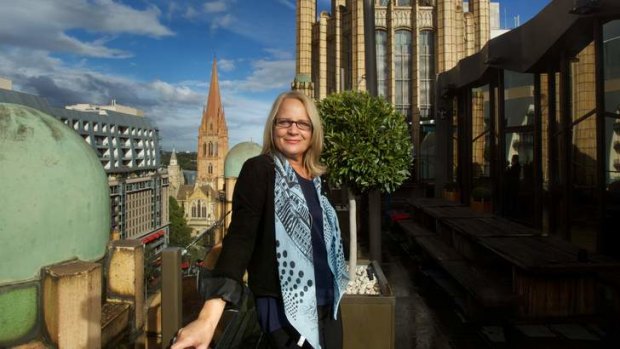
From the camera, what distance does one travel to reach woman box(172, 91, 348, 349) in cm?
155

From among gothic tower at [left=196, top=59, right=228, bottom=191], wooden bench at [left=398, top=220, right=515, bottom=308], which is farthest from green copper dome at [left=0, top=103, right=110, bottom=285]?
gothic tower at [left=196, top=59, right=228, bottom=191]

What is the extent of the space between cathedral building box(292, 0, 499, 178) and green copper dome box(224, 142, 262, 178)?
1930cm

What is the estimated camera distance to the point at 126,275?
3906 millimetres

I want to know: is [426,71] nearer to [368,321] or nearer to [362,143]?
[362,143]

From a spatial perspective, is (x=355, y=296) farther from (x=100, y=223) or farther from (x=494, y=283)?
(x=100, y=223)

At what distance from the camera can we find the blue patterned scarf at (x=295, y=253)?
167 cm

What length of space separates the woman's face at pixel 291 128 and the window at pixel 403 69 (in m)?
29.4

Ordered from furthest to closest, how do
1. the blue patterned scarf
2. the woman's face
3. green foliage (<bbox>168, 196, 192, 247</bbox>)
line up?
1. green foliage (<bbox>168, 196, 192, 247</bbox>)
2. the woman's face
3. the blue patterned scarf

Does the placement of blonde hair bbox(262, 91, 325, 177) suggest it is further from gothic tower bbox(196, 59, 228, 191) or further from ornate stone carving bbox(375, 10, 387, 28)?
gothic tower bbox(196, 59, 228, 191)

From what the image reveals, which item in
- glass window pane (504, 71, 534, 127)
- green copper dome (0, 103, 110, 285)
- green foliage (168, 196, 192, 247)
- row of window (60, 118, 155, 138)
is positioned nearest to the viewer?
green copper dome (0, 103, 110, 285)

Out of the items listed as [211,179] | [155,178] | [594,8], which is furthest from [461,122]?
[211,179]

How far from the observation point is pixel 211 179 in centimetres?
11625

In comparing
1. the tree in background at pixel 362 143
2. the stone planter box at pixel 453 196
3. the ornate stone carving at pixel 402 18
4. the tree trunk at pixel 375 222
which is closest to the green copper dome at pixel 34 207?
the tree in background at pixel 362 143

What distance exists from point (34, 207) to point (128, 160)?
337ft
